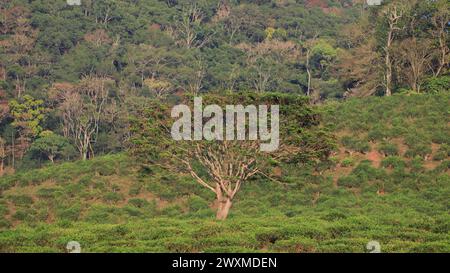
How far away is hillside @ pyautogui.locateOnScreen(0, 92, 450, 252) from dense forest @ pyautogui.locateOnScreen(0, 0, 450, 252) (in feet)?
0.39

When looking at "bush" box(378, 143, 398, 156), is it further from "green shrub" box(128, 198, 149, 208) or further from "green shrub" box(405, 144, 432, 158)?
"green shrub" box(128, 198, 149, 208)

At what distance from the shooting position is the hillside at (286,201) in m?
31.2

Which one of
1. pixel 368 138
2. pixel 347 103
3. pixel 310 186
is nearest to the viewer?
pixel 310 186

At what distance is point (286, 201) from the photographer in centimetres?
Result: 4447

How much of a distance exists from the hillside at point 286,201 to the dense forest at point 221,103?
12 cm

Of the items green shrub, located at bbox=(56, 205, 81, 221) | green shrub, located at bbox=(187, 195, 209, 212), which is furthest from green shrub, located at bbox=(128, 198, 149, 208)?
green shrub, located at bbox=(56, 205, 81, 221)

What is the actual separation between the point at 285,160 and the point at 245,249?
1252 cm

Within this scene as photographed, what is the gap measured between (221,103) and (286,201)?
6.87 metres

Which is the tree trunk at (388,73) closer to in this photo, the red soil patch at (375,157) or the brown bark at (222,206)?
the red soil patch at (375,157)

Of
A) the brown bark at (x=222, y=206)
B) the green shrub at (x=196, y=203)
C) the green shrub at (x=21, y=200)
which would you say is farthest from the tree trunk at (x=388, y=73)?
the green shrub at (x=21, y=200)
